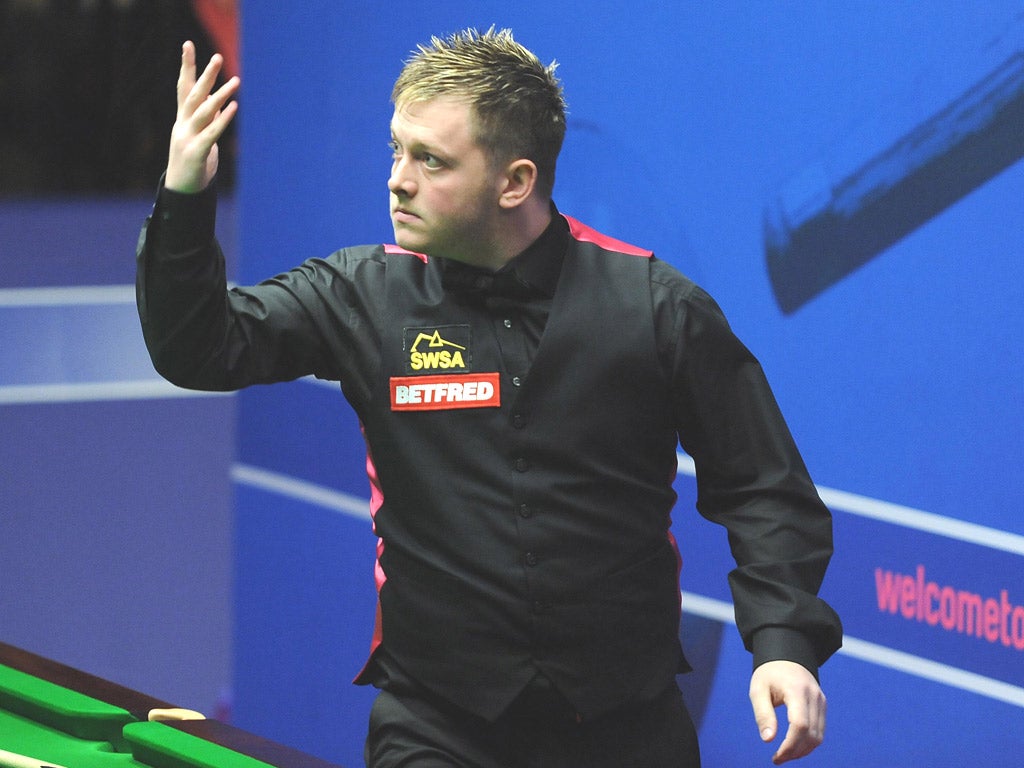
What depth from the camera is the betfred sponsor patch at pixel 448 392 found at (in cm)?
222

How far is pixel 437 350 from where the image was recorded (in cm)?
225

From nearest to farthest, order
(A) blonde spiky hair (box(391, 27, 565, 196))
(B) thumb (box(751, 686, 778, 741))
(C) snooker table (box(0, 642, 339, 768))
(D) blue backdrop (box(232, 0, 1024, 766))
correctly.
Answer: (B) thumb (box(751, 686, 778, 741)) → (A) blonde spiky hair (box(391, 27, 565, 196)) → (C) snooker table (box(0, 642, 339, 768)) → (D) blue backdrop (box(232, 0, 1024, 766))

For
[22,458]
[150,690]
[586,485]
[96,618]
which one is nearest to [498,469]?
[586,485]

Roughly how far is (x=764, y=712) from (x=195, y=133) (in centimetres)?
97

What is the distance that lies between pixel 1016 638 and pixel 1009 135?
813mm

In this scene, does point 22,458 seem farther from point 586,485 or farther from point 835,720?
point 586,485

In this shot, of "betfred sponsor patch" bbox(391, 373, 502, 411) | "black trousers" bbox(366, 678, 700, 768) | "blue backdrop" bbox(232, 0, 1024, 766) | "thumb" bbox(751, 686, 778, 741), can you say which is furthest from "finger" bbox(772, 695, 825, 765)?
"blue backdrop" bbox(232, 0, 1024, 766)

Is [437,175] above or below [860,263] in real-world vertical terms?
above

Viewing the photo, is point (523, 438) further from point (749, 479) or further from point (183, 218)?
point (183, 218)

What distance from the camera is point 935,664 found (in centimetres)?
291

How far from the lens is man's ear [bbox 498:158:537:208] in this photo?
7.22ft

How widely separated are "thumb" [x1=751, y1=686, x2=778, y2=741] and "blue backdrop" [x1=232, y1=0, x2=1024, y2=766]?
90 cm

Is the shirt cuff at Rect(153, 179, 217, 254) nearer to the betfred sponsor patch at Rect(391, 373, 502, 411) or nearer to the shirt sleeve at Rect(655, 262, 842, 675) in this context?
the betfred sponsor patch at Rect(391, 373, 502, 411)

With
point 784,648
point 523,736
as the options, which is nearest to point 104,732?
point 523,736
